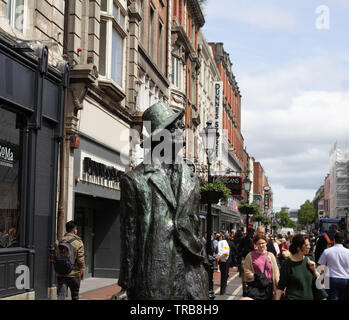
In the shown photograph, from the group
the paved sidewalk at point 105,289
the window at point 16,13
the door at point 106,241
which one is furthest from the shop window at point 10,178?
the door at point 106,241

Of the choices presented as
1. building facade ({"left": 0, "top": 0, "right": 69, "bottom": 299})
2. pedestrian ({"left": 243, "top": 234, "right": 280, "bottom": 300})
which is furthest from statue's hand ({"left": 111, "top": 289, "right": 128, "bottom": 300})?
building facade ({"left": 0, "top": 0, "right": 69, "bottom": 299})

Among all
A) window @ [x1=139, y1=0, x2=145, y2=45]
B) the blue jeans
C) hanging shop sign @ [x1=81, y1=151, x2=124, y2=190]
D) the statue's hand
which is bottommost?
the blue jeans

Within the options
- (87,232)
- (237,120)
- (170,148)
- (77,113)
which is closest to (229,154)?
(237,120)

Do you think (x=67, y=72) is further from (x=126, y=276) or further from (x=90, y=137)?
(x=126, y=276)

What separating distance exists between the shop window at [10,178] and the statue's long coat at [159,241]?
8057mm

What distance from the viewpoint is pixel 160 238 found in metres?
4.42

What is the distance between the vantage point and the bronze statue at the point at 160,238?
4.40m

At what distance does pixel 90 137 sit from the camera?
1733cm

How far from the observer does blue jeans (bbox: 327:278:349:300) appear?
33.5ft

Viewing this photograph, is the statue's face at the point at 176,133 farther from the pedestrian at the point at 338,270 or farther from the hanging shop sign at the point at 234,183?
the hanging shop sign at the point at 234,183

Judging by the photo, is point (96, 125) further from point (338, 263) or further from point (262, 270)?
point (262, 270)

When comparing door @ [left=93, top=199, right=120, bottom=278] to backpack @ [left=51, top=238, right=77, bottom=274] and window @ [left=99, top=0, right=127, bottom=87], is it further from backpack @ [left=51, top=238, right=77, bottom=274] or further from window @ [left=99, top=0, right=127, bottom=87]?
backpack @ [left=51, top=238, right=77, bottom=274]

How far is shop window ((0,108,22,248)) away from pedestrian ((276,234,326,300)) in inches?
272
